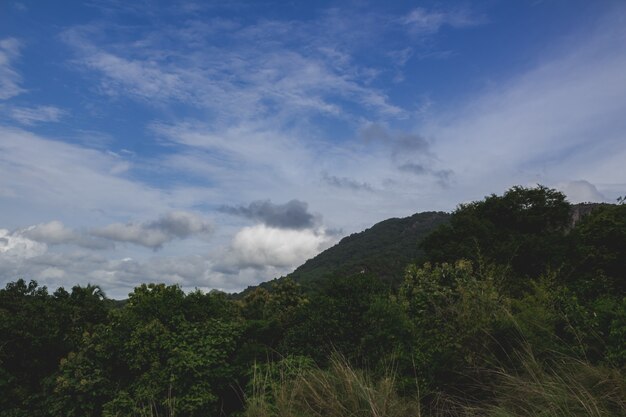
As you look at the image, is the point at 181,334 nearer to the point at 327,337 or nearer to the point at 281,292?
the point at 327,337

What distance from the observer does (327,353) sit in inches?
313

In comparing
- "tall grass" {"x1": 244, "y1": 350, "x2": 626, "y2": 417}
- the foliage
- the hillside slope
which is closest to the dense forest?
"tall grass" {"x1": 244, "y1": 350, "x2": 626, "y2": 417}

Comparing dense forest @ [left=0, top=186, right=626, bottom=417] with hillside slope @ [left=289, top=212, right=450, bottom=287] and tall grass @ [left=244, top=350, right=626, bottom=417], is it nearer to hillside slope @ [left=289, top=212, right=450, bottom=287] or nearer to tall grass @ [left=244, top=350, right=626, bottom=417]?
tall grass @ [left=244, top=350, right=626, bottom=417]

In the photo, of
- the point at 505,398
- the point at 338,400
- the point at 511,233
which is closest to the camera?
the point at 338,400

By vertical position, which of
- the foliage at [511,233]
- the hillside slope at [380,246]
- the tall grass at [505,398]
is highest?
the hillside slope at [380,246]

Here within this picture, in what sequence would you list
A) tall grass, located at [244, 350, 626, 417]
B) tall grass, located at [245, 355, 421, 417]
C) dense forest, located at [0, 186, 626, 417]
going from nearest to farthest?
tall grass, located at [244, 350, 626, 417] < tall grass, located at [245, 355, 421, 417] < dense forest, located at [0, 186, 626, 417]

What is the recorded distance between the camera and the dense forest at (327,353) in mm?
4766

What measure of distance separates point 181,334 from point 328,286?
2913 millimetres

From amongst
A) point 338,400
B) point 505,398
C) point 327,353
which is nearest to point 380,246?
point 327,353

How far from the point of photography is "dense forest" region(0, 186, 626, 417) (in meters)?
4.77

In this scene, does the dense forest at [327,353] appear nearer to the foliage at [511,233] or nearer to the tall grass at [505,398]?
the tall grass at [505,398]

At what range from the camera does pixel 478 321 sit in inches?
311

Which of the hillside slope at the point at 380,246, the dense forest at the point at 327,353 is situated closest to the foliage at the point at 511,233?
the hillside slope at the point at 380,246

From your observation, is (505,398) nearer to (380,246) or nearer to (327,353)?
(327,353)
